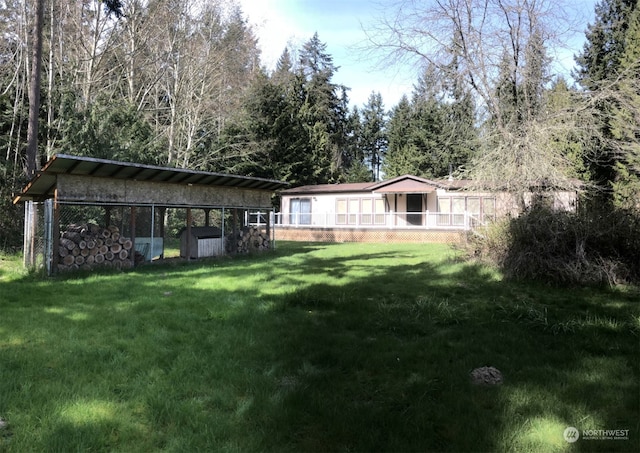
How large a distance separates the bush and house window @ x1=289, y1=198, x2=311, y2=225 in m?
18.9

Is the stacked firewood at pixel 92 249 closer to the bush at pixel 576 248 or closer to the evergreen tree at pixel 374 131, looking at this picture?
the bush at pixel 576 248

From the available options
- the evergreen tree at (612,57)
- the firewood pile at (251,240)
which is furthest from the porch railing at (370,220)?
the evergreen tree at (612,57)

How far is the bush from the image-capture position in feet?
27.9

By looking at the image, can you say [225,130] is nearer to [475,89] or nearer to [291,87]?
[291,87]

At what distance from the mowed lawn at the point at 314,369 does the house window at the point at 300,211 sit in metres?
20.0

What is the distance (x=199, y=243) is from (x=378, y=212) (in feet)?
49.0

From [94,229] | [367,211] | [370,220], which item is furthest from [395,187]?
[94,229]

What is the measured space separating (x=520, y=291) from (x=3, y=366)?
780 centimetres

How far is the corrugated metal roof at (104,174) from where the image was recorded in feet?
31.8

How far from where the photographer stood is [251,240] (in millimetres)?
16484

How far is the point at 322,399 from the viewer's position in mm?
3488

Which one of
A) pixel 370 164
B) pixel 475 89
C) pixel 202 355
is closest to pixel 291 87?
pixel 370 164
